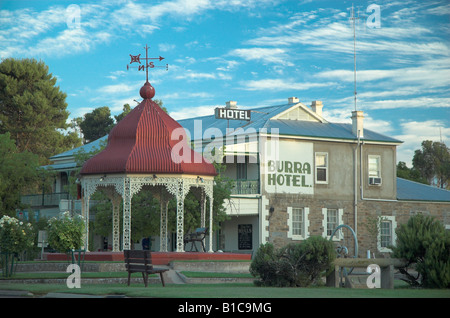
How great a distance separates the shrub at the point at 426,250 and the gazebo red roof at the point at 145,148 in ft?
31.0

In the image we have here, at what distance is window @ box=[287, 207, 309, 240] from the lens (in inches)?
1586

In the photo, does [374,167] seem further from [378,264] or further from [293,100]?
[378,264]

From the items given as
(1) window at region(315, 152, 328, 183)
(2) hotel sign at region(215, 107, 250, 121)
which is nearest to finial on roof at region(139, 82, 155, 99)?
(2) hotel sign at region(215, 107, 250, 121)

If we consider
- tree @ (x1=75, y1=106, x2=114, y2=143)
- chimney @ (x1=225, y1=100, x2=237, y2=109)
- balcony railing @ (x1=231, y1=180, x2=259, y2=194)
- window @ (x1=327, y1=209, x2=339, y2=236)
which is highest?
tree @ (x1=75, y1=106, x2=114, y2=143)

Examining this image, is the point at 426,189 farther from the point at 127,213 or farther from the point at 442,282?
the point at 442,282

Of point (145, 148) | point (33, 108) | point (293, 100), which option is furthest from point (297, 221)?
point (33, 108)

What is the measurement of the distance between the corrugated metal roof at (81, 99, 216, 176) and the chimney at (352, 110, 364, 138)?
1793 cm

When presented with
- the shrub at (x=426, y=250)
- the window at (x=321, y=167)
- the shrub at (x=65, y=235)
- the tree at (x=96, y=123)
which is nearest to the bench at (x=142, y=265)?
the shrub at (x=65, y=235)

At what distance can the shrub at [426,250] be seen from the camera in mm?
18125

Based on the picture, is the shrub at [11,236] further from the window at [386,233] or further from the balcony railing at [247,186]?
the window at [386,233]

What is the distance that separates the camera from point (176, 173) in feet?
86.7

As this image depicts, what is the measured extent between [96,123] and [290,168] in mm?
36401

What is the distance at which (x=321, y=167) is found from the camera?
138ft

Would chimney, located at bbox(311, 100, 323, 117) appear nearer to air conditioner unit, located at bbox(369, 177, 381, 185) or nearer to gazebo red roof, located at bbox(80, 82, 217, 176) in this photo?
air conditioner unit, located at bbox(369, 177, 381, 185)
